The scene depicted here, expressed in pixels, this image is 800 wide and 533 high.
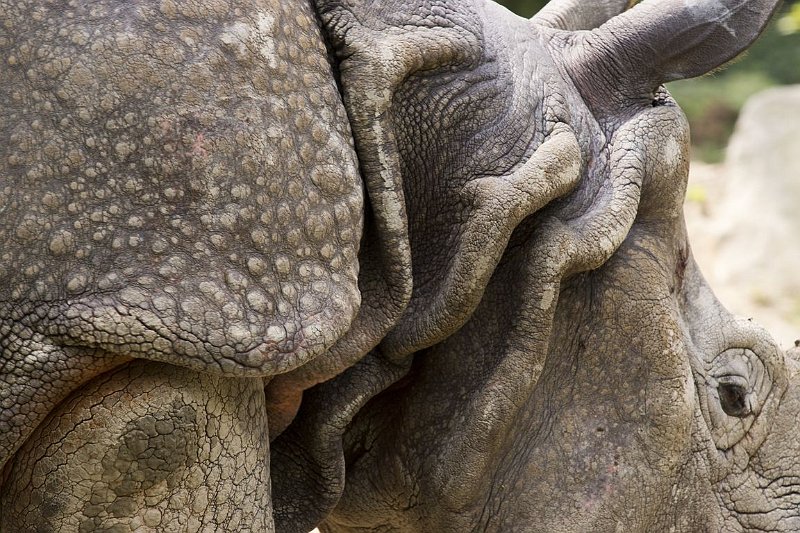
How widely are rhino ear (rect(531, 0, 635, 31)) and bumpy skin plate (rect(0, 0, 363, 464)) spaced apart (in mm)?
1155

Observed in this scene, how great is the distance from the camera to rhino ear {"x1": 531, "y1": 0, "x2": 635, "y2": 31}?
119 inches

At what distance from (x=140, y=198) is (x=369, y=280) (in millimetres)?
611

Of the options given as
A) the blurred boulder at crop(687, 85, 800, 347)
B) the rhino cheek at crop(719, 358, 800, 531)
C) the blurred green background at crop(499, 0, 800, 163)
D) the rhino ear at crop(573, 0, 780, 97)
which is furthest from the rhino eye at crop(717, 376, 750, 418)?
the blurred green background at crop(499, 0, 800, 163)

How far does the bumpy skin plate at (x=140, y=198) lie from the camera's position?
1.91 metres

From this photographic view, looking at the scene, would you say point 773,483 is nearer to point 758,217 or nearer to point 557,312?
point 557,312

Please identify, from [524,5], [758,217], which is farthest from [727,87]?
[758,217]

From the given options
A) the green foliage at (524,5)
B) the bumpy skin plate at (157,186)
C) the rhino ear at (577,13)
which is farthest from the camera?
the green foliage at (524,5)

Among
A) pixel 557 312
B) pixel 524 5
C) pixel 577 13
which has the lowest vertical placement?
pixel 524 5

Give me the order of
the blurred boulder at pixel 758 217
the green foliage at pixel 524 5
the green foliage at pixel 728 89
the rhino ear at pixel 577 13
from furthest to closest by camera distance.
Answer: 1. the green foliage at pixel 524 5
2. the green foliage at pixel 728 89
3. the blurred boulder at pixel 758 217
4. the rhino ear at pixel 577 13

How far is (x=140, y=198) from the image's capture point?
76.6 inches

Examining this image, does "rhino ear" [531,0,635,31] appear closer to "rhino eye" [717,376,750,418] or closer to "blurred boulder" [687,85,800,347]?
"rhino eye" [717,376,750,418]

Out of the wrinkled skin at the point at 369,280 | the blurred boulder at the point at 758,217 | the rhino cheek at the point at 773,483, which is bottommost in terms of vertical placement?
the blurred boulder at the point at 758,217

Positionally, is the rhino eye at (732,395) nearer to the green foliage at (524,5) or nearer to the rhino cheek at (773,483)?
the rhino cheek at (773,483)

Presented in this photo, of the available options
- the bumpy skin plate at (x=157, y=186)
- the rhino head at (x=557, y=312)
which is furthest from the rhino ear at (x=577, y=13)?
the bumpy skin plate at (x=157, y=186)
